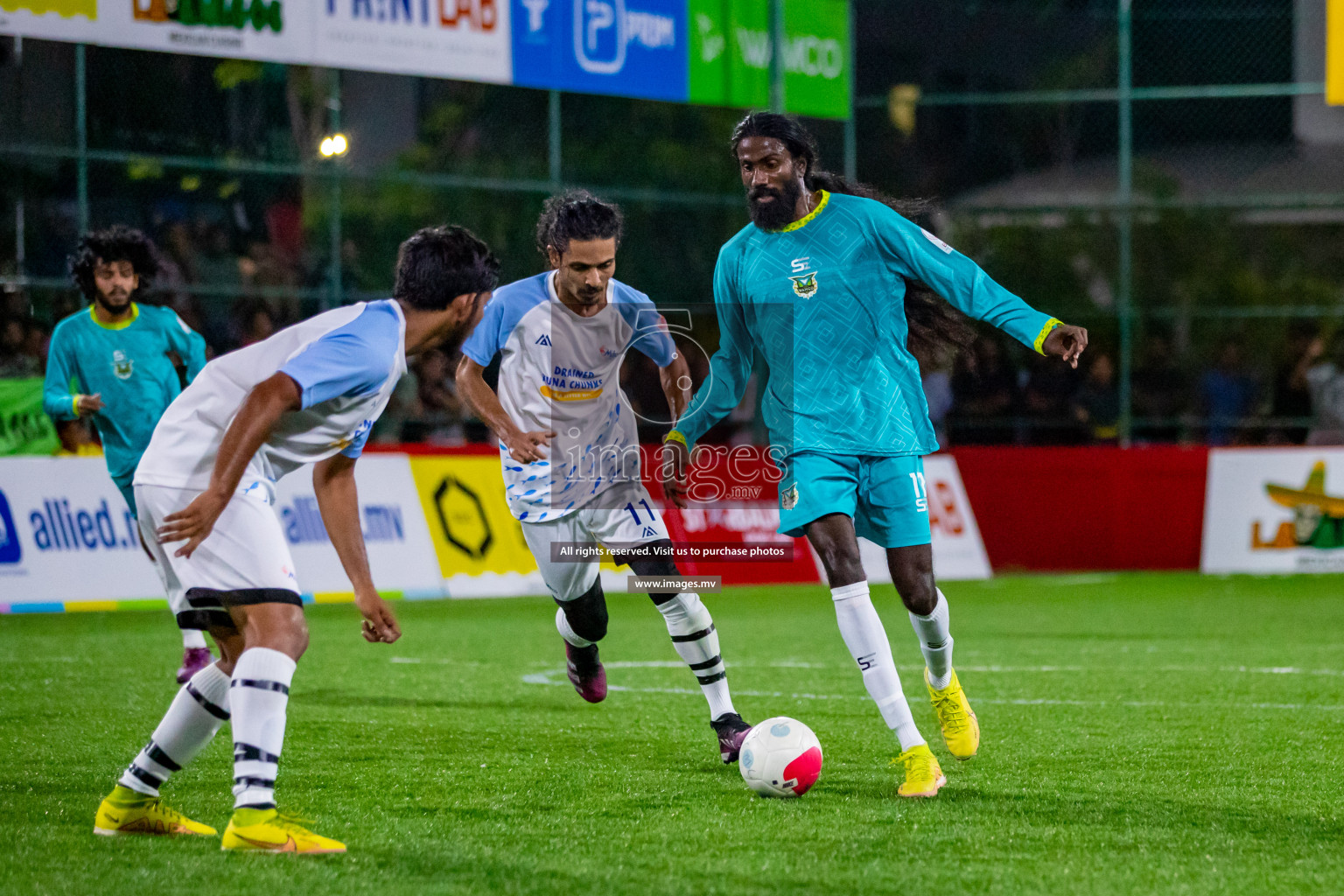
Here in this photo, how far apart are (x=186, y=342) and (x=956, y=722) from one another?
5320mm

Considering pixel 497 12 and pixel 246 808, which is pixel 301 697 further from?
pixel 497 12

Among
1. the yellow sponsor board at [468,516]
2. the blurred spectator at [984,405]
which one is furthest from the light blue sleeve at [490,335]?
the blurred spectator at [984,405]

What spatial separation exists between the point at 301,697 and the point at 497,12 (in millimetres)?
11034

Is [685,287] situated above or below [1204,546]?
above

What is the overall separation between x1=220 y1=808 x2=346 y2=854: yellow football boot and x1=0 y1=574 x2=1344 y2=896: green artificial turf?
0.25 feet

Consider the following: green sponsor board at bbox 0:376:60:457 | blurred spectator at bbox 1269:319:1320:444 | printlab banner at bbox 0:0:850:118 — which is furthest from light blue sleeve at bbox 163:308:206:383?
blurred spectator at bbox 1269:319:1320:444

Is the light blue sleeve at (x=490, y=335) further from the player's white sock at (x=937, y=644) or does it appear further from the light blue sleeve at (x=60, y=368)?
the light blue sleeve at (x=60, y=368)

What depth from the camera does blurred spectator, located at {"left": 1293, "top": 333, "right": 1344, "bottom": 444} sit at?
18.4m

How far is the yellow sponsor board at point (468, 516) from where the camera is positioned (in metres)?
14.2

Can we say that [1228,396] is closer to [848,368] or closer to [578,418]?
[578,418]

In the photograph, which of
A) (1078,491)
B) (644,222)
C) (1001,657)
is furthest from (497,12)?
(1001,657)

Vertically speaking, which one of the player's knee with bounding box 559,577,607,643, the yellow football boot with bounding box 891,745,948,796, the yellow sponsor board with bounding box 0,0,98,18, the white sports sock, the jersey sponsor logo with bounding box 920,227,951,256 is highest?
the yellow sponsor board with bounding box 0,0,98,18

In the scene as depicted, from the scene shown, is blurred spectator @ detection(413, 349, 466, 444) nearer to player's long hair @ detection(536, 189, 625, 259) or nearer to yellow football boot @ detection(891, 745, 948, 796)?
player's long hair @ detection(536, 189, 625, 259)

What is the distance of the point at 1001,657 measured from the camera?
33.6ft
